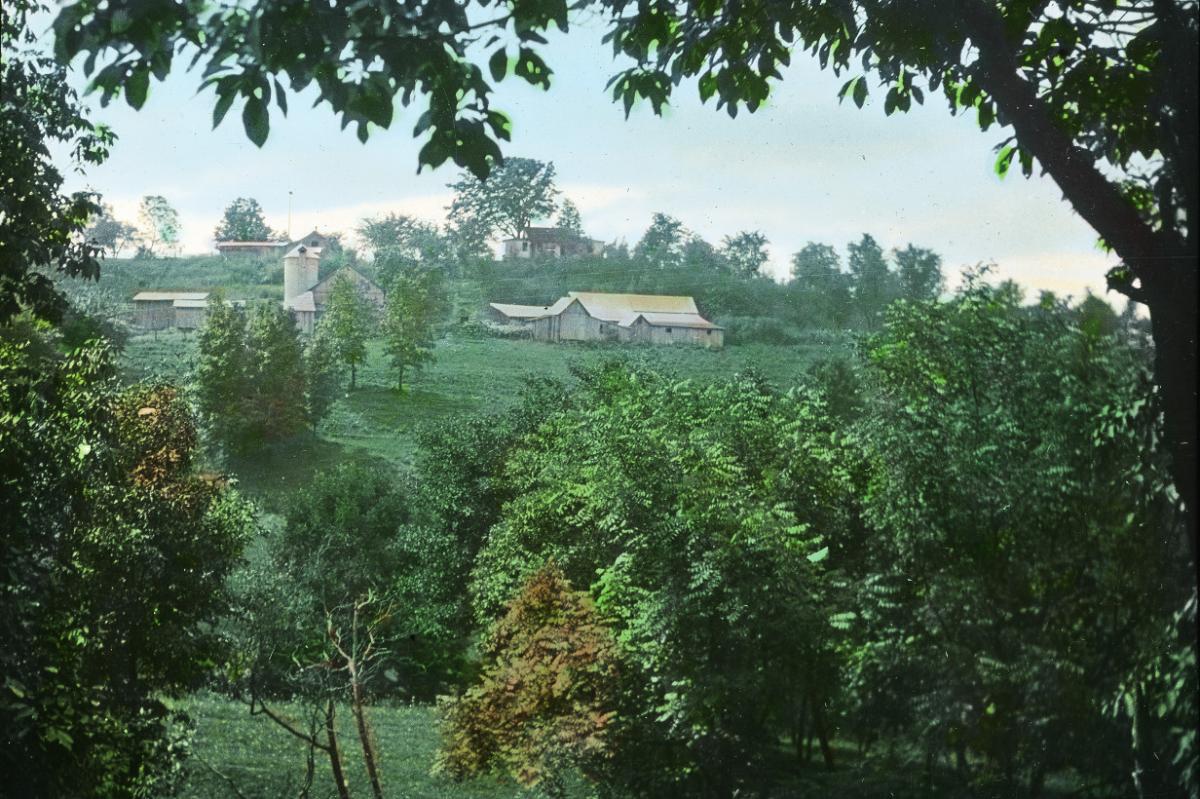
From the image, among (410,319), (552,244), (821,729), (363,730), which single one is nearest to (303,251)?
(410,319)

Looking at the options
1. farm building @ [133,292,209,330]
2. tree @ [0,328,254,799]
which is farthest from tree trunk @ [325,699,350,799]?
farm building @ [133,292,209,330]

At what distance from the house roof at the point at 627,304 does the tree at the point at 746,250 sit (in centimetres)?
23

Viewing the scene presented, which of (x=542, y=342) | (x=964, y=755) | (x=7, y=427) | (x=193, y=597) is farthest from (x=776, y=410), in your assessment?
(x=7, y=427)

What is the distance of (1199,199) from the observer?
214 cm

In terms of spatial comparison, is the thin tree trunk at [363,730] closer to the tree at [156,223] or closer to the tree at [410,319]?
the tree at [410,319]

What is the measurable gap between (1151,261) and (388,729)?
269cm

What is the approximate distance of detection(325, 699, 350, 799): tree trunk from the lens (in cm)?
337

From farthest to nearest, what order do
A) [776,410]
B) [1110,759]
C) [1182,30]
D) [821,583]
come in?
[776,410] < [821,583] < [1110,759] < [1182,30]

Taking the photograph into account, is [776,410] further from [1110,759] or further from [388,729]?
[388,729]

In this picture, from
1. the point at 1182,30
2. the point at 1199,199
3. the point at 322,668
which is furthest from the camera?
the point at 322,668

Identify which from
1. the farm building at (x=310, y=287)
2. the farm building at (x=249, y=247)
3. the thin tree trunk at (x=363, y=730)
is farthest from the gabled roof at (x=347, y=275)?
the thin tree trunk at (x=363, y=730)

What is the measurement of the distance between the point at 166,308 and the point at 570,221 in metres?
1.52

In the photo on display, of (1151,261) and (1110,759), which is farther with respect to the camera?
(1110,759)

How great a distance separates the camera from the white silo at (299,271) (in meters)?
3.69
